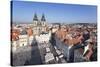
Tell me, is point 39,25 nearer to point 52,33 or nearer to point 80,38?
point 52,33

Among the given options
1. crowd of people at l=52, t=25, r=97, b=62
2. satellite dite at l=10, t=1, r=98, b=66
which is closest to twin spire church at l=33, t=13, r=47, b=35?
satellite dite at l=10, t=1, r=98, b=66

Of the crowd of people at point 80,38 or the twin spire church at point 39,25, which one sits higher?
the twin spire church at point 39,25

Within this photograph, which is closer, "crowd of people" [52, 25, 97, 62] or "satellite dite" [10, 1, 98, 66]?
"satellite dite" [10, 1, 98, 66]

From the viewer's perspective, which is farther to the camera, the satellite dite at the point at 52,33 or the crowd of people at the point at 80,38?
the crowd of people at the point at 80,38

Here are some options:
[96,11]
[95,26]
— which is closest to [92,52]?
[95,26]

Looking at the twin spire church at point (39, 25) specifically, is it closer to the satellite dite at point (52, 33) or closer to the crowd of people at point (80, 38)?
the satellite dite at point (52, 33)

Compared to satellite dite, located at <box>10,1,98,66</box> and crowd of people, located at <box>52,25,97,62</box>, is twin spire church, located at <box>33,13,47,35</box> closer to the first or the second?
satellite dite, located at <box>10,1,98,66</box>

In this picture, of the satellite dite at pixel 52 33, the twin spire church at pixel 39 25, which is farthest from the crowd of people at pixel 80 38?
the twin spire church at pixel 39 25

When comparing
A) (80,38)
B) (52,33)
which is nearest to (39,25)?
(52,33)
